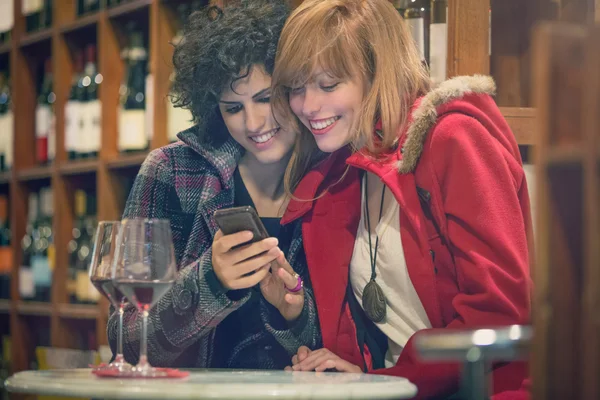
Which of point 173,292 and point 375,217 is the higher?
point 375,217

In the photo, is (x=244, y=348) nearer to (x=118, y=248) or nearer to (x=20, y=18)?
(x=118, y=248)

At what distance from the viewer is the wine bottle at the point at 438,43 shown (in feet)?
5.99

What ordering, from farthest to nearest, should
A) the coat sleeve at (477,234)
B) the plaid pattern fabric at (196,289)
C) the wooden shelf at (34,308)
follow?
the wooden shelf at (34,308) → the plaid pattern fabric at (196,289) → the coat sleeve at (477,234)

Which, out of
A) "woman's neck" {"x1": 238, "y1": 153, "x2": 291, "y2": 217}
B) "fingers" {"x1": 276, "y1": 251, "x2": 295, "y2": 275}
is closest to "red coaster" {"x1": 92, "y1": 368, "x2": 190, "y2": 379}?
"fingers" {"x1": 276, "y1": 251, "x2": 295, "y2": 275}

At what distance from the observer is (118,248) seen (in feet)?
4.05

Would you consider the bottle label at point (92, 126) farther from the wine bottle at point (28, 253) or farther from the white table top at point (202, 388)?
the white table top at point (202, 388)

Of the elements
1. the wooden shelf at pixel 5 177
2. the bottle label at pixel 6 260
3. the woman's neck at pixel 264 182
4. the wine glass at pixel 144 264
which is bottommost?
the bottle label at pixel 6 260

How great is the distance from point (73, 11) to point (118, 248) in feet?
7.69

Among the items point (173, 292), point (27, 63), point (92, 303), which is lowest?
point (92, 303)

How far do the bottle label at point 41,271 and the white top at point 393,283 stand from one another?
1884mm

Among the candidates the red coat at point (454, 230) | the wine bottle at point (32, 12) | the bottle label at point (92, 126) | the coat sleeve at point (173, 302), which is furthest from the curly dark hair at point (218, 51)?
the wine bottle at point (32, 12)

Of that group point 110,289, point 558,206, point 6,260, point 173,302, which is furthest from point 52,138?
point 558,206

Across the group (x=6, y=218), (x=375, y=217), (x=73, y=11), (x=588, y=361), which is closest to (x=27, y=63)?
(x=73, y=11)

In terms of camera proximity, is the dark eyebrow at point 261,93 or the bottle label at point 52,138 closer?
the dark eyebrow at point 261,93
